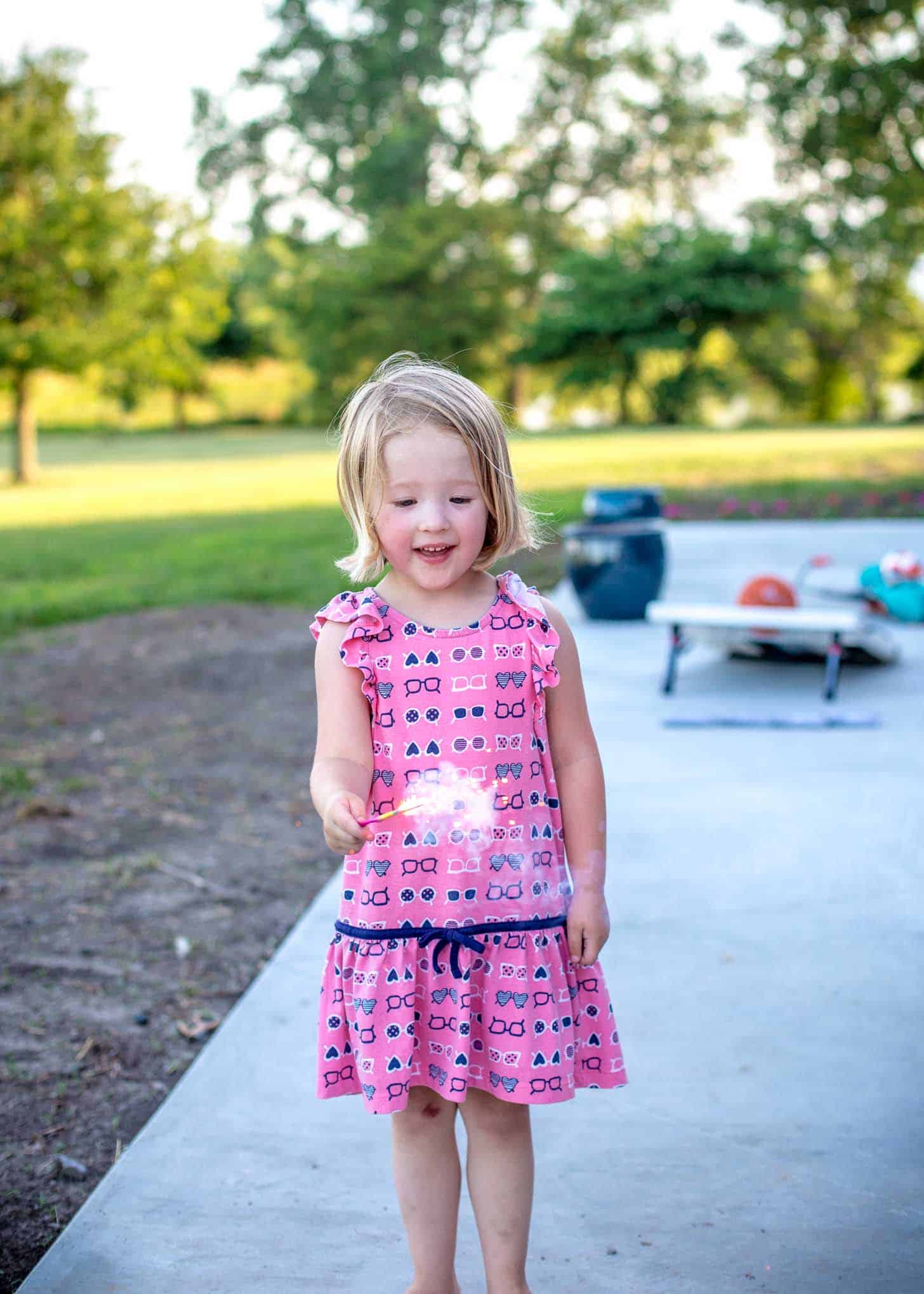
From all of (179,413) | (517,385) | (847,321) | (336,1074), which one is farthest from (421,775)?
(847,321)

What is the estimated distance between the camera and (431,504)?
5.64ft

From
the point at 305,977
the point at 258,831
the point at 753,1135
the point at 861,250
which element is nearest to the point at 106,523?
the point at 258,831

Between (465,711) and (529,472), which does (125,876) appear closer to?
(465,711)

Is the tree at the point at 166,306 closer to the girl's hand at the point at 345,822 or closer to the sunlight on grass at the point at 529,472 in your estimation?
the sunlight on grass at the point at 529,472

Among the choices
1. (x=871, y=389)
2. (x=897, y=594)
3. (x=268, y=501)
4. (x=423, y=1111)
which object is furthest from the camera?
(x=871, y=389)

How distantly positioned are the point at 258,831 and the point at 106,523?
10604 mm

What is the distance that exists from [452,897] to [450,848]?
65 mm

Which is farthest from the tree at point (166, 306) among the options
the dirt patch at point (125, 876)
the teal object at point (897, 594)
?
the teal object at point (897, 594)

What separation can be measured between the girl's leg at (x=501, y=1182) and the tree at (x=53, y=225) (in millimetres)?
20374

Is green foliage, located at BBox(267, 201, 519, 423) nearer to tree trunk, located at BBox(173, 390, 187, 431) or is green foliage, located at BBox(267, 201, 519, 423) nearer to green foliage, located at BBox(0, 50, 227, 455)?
tree trunk, located at BBox(173, 390, 187, 431)

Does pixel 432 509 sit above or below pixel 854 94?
below

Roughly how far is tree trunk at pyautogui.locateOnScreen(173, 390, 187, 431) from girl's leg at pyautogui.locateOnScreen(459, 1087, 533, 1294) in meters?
40.9

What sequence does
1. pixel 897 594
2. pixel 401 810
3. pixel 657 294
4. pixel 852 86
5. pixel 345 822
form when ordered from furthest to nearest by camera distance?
pixel 657 294, pixel 852 86, pixel 897 594, pixel 401 810, pixel 345 822

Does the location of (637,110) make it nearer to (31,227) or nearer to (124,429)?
(124,429)
